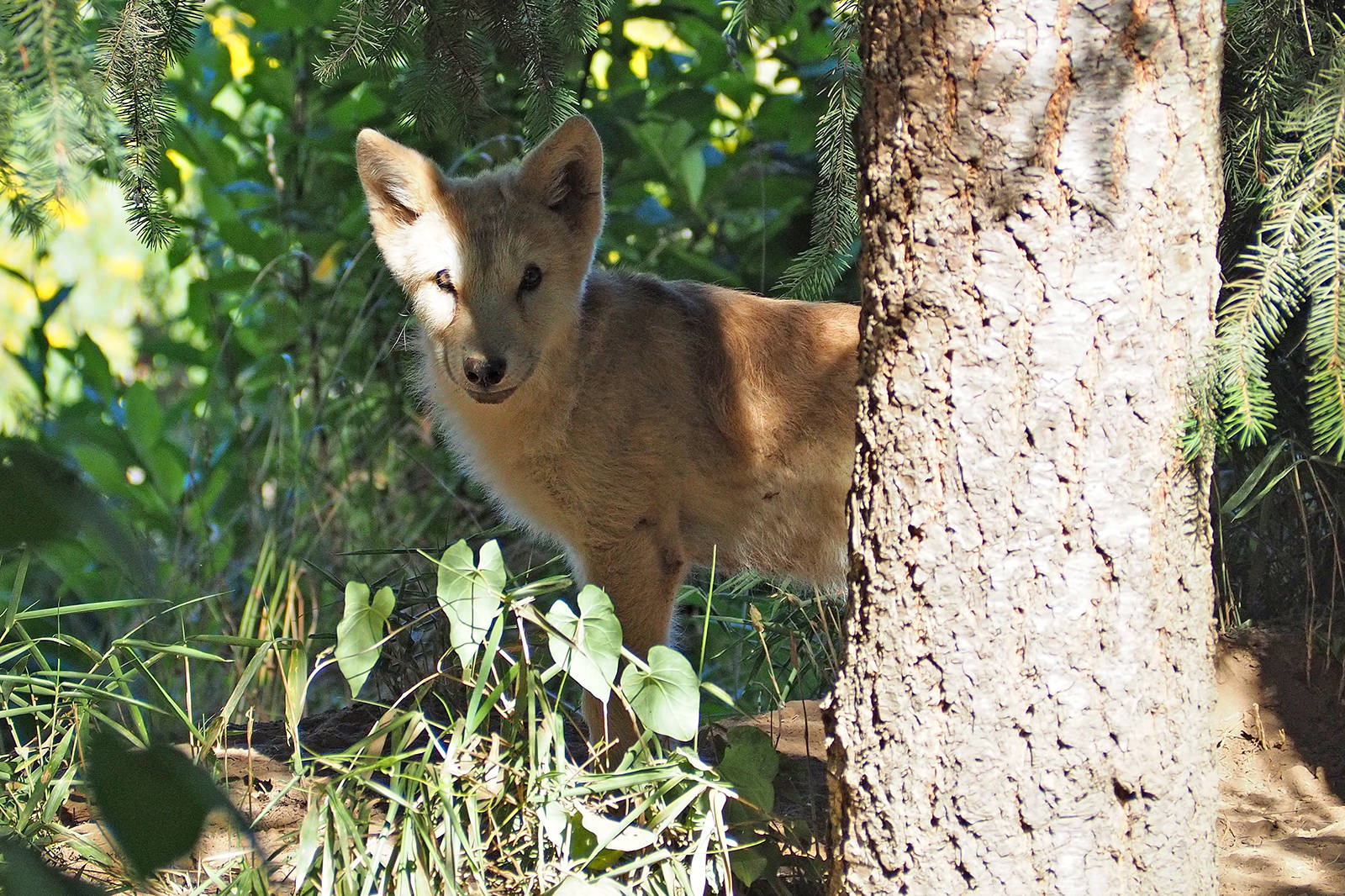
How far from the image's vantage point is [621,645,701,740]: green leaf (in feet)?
8.92

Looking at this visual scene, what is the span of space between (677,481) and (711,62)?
3606mm

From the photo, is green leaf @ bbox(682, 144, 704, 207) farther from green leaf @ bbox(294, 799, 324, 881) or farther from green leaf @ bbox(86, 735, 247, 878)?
green leaf @ bbox(86, 735, 247, 878)

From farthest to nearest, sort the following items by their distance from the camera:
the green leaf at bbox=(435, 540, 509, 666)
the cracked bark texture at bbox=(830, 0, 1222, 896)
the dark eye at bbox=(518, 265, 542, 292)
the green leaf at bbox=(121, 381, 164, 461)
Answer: the green leaf at bbox=(121, 381, 164, 461) < the dark eye at bbox=(518, 265, 542, 292) < the green leaf at bbox=(435, 540, 509, 666) < the cracked bark texture at bbox=(830, 0, 1222, 896)

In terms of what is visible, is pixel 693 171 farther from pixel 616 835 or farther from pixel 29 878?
pixel 29 878

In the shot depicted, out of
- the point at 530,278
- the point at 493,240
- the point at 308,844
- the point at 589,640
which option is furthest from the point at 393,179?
the point at 308,844

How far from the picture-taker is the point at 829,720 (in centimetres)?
247

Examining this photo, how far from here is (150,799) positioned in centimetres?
82

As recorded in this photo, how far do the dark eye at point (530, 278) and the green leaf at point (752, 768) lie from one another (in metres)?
1.78

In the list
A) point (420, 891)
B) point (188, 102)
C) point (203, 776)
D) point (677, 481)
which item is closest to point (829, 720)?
point (420, 891)

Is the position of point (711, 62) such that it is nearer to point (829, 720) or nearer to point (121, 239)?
point (829, 720)

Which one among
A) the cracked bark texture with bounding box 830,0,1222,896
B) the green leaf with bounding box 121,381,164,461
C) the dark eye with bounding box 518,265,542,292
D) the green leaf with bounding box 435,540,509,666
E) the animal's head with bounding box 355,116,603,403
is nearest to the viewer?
the cracked bark texture with bounding box 830,0,1222,896

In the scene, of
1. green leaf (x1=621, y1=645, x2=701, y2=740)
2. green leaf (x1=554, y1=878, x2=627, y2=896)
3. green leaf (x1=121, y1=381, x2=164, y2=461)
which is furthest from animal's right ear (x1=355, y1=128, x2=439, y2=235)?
green leaf (x1=121, y1=381, x2=164, y2=461)

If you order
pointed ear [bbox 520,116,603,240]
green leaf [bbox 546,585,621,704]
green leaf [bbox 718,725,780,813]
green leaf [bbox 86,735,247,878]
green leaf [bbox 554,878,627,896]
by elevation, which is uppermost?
pointed ear [bbox 520,116,603,240]

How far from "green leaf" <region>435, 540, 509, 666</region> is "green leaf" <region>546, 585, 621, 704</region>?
18cm
